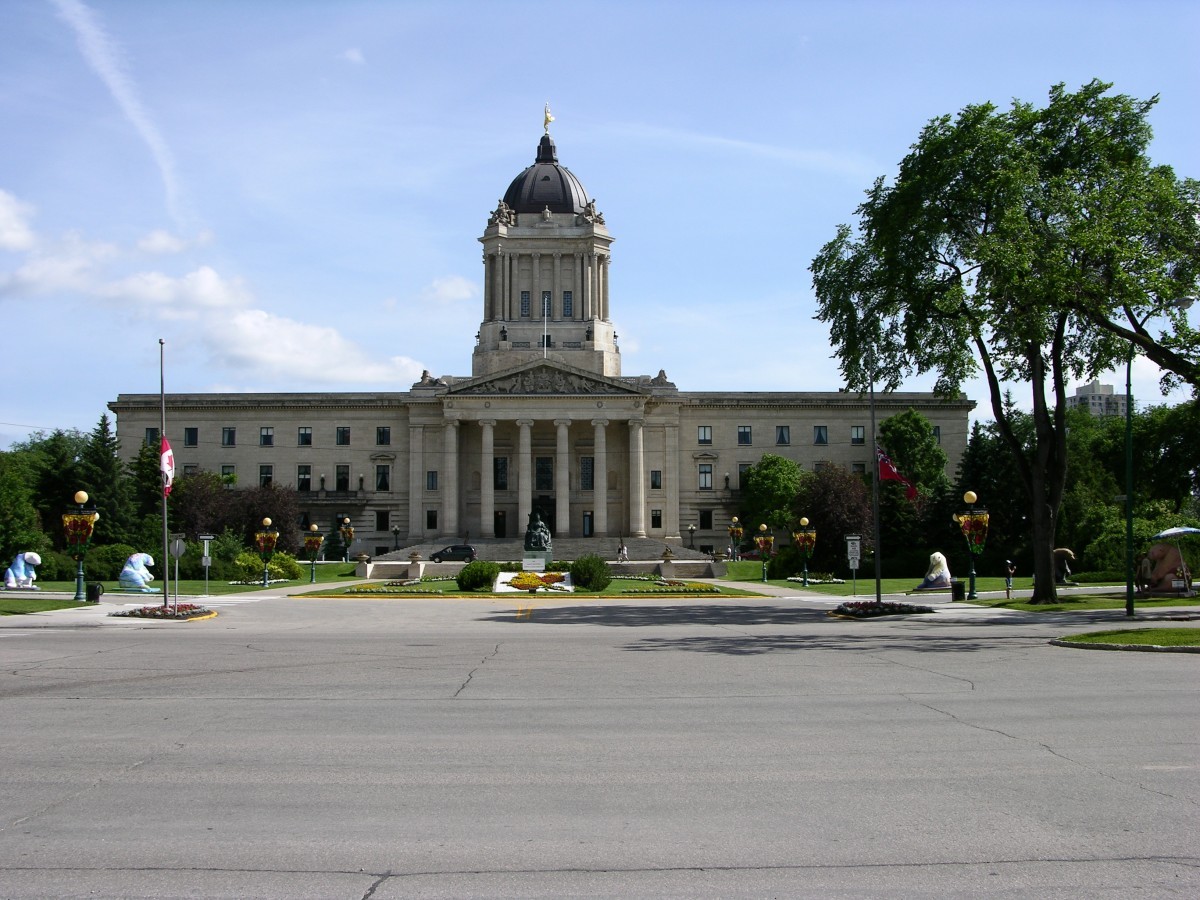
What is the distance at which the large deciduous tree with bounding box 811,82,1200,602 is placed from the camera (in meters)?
30.2

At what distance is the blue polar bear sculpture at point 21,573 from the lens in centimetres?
4806

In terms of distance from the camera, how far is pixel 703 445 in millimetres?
100375

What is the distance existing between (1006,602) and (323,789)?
1374 inches

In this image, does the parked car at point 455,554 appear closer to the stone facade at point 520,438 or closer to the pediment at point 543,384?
the stone facade at point 520,438

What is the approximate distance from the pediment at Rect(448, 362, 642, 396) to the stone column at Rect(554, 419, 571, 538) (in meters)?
2.90

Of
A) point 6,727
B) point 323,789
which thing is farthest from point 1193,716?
point 6,727

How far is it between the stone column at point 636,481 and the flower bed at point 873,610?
2253 inches

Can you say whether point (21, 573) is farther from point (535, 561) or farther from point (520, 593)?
point (535, 561)

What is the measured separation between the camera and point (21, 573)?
48594 millimetres

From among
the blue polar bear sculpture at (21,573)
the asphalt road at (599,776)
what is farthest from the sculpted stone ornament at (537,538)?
the asphalt road at (599,776)

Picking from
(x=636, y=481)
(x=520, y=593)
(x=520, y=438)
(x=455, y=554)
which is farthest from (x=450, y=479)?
(x=520, y=593)

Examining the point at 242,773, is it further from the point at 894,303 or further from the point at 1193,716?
the point at 894,303

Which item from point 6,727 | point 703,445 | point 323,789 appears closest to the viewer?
point 323,789

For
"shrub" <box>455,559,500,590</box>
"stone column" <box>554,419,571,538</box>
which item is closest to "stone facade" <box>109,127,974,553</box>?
"stone column" <box>554,419,571,538</box>
